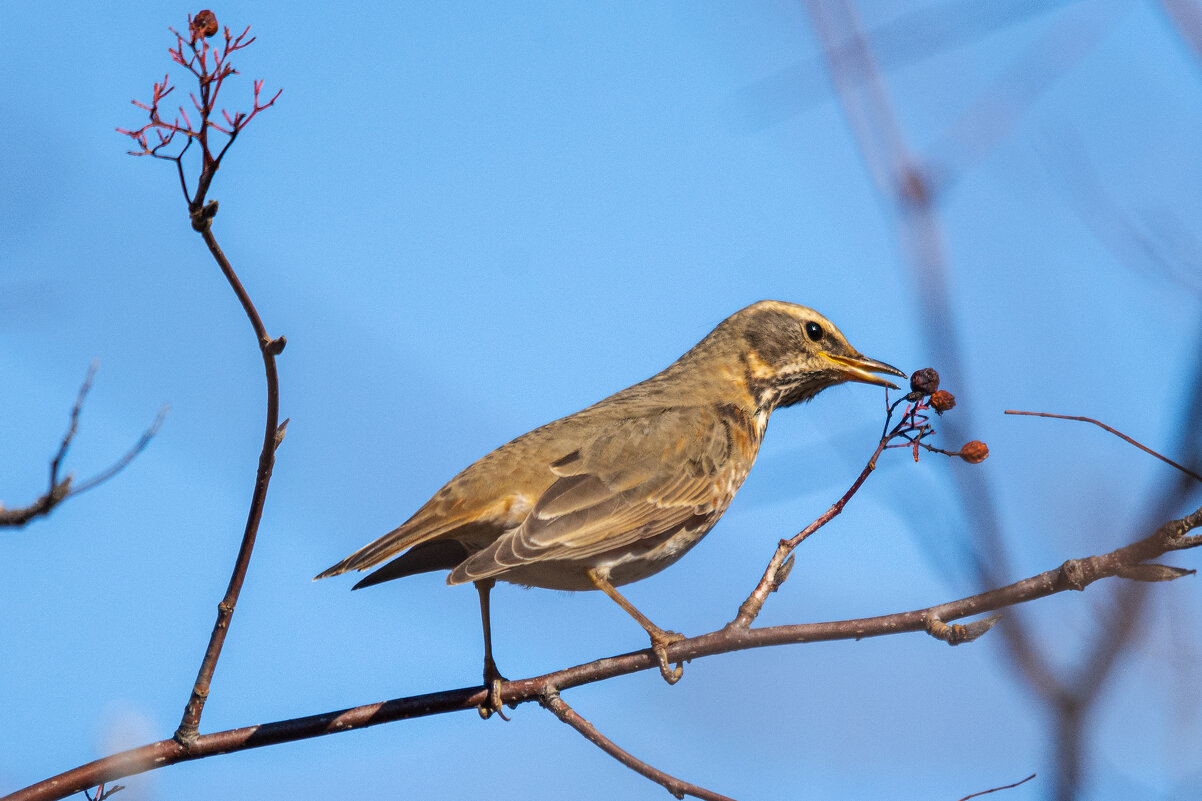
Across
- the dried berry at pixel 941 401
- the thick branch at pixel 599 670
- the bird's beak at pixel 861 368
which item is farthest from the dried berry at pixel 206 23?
the bird's beak at pixel 861 368

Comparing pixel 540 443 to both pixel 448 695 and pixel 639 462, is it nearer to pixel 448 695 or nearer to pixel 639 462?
pixel 639 462

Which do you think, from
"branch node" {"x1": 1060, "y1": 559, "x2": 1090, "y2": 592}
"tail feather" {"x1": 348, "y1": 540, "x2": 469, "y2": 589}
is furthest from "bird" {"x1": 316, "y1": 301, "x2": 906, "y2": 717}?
"branch node" {"x1": 1060, "y1": 559, "x2": 1090, "y2": 592}

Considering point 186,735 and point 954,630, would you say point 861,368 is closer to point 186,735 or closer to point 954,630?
point 954,630

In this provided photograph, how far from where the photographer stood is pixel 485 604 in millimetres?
6117

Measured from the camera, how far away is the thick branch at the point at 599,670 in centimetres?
299

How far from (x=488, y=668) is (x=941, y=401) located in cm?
260

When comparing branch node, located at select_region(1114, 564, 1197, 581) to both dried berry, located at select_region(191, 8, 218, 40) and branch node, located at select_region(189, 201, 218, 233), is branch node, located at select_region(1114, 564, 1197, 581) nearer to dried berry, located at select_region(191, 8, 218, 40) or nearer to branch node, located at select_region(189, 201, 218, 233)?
branch node, located at select_region(189, 201, 218, 233)

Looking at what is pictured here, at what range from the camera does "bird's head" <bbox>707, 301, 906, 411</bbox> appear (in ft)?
23.8

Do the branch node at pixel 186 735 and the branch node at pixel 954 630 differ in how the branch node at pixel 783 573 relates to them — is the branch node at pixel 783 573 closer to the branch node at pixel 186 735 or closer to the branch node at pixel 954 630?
the branch node at pixel 954 630

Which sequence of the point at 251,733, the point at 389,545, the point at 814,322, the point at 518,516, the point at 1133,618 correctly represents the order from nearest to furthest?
the point at 1133,618 → the point at 251,733 → the point at 389,545 → the point at 518,516 → the point at 814,322

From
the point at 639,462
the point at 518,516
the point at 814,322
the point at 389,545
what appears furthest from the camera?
the point at 814,322

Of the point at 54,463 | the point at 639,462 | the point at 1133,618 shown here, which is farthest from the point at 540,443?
the point at 1133,618

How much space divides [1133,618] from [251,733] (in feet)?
11.4

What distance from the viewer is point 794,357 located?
24.2ft
